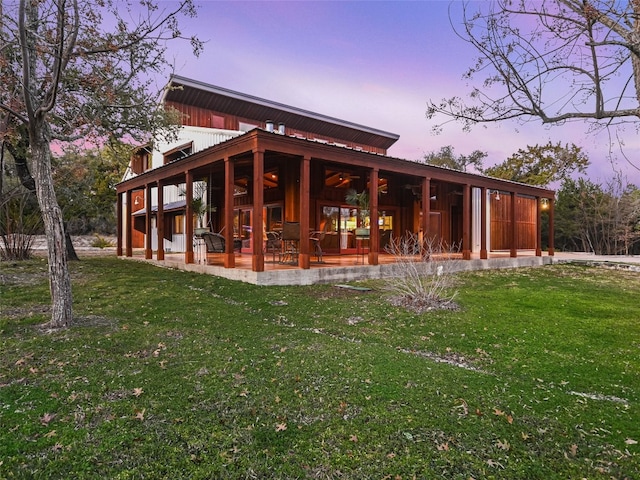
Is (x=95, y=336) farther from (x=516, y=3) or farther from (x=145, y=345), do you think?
(x=516, y=3)

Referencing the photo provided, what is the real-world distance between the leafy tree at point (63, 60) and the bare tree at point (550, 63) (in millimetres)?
4026

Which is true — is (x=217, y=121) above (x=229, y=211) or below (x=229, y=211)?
above

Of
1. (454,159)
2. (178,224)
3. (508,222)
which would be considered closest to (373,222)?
(178,224)

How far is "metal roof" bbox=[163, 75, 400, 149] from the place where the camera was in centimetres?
1600

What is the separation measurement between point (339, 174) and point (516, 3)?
8783 mm

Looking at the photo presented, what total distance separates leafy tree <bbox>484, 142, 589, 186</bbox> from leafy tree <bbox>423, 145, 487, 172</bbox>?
13.4 feet

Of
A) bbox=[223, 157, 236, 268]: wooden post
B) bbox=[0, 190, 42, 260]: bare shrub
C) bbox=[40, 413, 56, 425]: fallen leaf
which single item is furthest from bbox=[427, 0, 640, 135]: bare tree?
bbox=[0, 190, 42, 260]: bare shrub

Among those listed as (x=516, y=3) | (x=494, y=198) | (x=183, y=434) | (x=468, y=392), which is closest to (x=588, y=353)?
(x=468, y=392)

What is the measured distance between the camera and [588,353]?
4430 mm

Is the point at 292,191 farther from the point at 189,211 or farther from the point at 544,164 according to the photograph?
the point at 544,164

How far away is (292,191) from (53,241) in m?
7.83

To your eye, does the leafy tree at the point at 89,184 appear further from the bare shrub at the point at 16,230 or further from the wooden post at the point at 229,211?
the wooden post at the point at 229,211

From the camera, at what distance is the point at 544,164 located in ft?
83.8

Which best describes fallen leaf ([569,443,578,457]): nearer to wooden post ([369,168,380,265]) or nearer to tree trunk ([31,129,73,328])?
tree trunk ([31,129,73,328])
